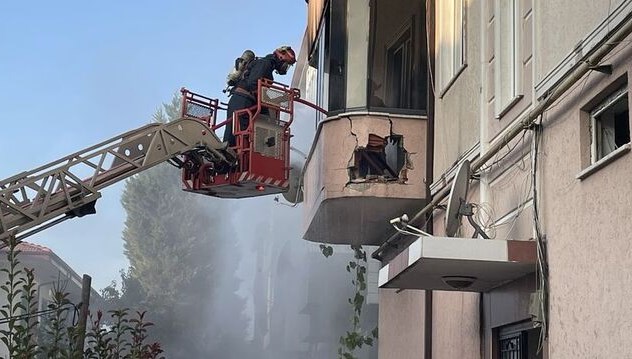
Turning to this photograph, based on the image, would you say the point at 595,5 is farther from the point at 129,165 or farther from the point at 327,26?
the point at 129,165

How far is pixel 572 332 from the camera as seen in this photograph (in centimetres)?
567

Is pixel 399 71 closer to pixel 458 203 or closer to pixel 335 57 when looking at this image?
pixel 335 57

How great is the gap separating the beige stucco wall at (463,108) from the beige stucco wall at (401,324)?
70.1 inches

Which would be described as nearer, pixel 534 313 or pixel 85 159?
pixel 534 313

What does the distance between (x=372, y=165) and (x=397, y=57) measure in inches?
58.0

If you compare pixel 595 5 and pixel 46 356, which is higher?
pixel 595 5

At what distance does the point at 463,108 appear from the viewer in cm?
877

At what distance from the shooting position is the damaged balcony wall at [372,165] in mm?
10320

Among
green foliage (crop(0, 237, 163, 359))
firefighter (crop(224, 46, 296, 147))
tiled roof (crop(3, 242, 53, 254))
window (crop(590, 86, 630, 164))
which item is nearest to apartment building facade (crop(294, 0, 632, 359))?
window (crop(590, 86, 630, 164))

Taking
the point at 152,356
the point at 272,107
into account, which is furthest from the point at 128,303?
the point at 152,356

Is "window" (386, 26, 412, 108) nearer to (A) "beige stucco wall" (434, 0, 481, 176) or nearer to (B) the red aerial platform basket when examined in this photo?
(A) "beige stucco wall" (434, 0, 481, 176)

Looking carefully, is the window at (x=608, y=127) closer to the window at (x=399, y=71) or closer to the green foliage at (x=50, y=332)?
the green foliage at (x=50, y=332)

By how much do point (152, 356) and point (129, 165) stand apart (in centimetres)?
512

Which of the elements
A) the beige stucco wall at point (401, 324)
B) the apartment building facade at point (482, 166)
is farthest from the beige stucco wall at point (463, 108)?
the beige stucco wall at point (401, 324)
